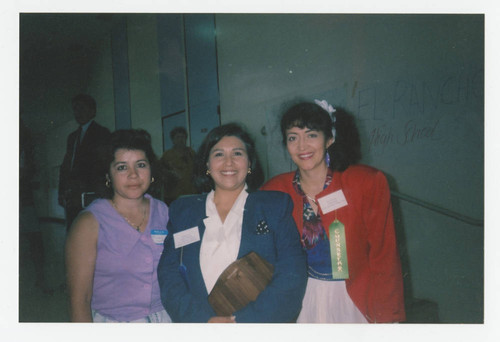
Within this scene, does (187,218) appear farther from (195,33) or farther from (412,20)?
(412,20)

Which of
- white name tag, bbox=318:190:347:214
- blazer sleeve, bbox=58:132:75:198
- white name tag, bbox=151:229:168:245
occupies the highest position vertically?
blazer sleeve, bbox=58:132:75:198

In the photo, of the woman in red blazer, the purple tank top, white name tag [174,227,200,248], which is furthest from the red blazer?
the purple tank top

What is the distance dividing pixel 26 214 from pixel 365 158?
91.1 inches

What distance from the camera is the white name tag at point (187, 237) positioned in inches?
67.2

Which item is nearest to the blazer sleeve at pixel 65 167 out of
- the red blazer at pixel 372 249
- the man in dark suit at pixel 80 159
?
the man in dark suit at pixel 80 159

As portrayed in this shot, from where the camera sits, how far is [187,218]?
175 cm

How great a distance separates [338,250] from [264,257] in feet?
1.30

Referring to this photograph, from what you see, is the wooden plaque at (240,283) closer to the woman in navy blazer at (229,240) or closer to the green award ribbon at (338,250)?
the woman in navy blazer at (229,240)

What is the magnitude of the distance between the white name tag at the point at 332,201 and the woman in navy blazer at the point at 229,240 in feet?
0.60

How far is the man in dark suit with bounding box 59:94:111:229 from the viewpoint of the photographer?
2.08 meters

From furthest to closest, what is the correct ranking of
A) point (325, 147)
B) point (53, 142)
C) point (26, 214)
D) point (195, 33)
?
1. point (195, 33)
2. point (53, 142)
3. point (26, 214)
4. point (325, 147)

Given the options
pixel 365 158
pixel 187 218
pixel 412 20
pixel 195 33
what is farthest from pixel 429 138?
pixel 195 33

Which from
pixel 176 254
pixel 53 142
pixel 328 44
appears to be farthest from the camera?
pixel 328 44

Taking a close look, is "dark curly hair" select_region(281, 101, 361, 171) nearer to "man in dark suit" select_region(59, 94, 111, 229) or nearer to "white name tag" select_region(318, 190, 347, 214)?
"white name tag" select_region(318, 190, 347, 214)
